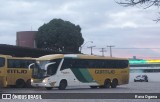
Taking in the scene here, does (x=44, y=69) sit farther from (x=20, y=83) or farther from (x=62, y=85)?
(x=20, y=83)

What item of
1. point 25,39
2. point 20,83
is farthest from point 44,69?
point 25,39

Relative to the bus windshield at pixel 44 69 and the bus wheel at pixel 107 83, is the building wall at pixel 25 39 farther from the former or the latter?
the bus windshield at pixel 44 69

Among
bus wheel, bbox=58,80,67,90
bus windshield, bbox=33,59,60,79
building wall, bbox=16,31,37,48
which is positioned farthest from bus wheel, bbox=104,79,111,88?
building wall, bbox=16,31,37,48

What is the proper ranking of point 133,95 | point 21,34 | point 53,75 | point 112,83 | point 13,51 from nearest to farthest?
point 133,95
point 53,75
point 112,83
point 13,51
point 21,34

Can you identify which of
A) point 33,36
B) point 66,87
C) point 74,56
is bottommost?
point 66,87

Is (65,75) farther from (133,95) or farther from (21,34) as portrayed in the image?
(21,34)

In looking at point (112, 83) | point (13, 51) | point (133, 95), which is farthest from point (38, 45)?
point (133, 95)

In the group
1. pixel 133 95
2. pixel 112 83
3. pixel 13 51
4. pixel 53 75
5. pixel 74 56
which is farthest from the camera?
pixel 13 51

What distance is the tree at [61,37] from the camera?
76875 millimetres

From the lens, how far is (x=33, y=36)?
78.3 m

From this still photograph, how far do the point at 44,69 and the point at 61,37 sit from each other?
4187 cm

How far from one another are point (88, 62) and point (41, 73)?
5152 mm

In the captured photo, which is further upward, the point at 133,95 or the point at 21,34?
the point at 21,34

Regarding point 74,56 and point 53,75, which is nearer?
point 53,75
